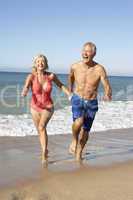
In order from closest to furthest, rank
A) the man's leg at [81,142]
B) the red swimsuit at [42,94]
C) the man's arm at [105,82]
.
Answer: the red swimsuit at [42,94], the man's arm at [105,82], the man's leg at [81,142]

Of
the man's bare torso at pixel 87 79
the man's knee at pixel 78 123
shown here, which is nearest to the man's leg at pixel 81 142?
the man's knee at pixel 78 123

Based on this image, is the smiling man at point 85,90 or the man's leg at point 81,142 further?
the man's leg at point 81,142

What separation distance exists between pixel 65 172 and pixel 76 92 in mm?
1361

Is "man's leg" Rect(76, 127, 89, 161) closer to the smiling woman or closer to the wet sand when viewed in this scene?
the wet sand

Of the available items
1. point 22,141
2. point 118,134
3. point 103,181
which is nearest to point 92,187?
point 103,181

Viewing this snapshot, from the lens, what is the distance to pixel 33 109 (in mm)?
6004

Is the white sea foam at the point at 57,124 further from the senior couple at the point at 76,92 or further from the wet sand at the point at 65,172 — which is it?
the senior couple at the point at 76,92

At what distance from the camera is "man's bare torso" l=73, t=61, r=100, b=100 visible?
6141 millimetres

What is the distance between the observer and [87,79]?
618 cm

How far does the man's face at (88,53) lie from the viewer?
233 inches

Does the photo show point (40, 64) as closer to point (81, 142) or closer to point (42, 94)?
point (42, 94)

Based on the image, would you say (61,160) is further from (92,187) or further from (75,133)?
(92,187)

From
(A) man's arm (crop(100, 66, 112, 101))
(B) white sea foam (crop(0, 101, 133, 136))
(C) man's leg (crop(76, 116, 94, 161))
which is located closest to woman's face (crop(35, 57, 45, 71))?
(A) man's arm (crop(100, 66, 112, 101))

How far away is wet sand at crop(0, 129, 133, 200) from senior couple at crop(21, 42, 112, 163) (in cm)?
39
